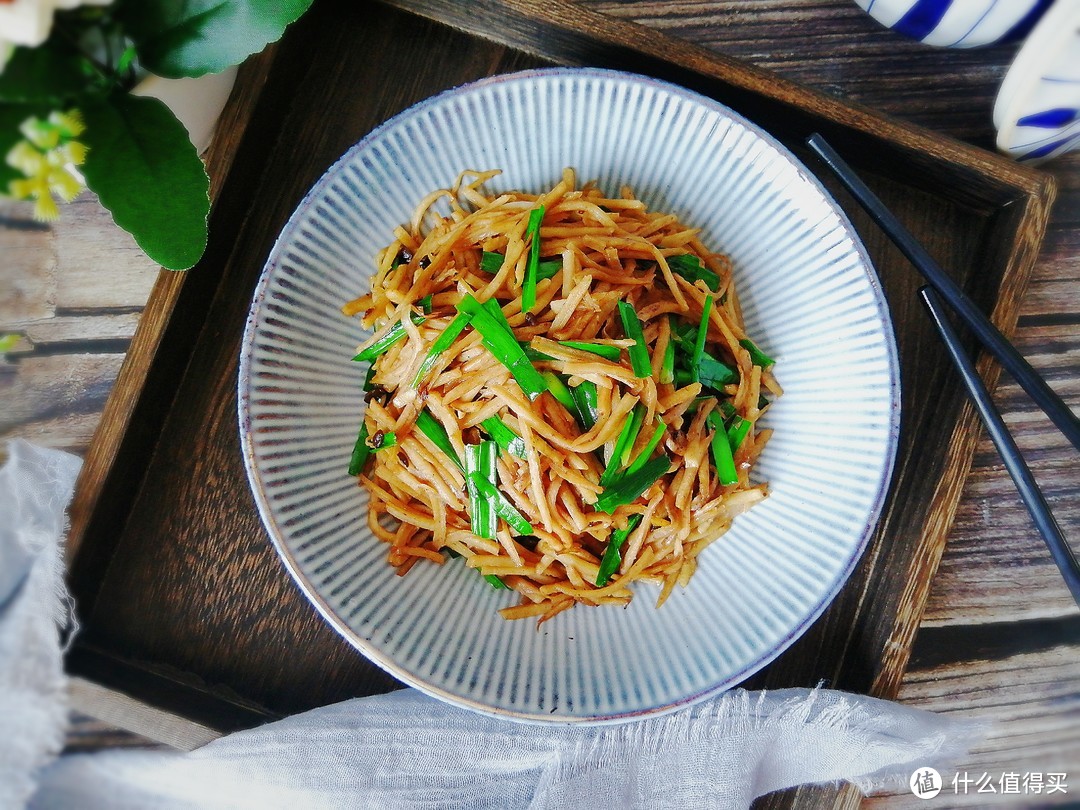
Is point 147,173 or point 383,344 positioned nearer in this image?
point 147,173

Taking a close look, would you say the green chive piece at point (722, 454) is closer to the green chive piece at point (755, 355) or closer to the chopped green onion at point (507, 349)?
the green chive piece at point (755, 355)

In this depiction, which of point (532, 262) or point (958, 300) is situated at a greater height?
point (958, 300)

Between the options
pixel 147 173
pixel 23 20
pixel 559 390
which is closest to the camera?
pixel 23 20

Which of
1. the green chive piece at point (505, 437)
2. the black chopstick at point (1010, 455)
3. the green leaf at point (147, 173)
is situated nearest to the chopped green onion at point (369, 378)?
the green chive piece at point (505, 437)

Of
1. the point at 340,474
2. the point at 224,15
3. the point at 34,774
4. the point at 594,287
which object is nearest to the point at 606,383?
the point at 594,287

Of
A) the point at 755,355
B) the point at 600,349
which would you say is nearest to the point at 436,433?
the point at 600,349

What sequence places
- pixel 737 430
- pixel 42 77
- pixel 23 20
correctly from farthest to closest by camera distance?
1. pixel 737 430
2. pixel 42 77
3. pixel 23 20

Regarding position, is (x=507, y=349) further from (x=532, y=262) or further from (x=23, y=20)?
(x=23, y=20)
